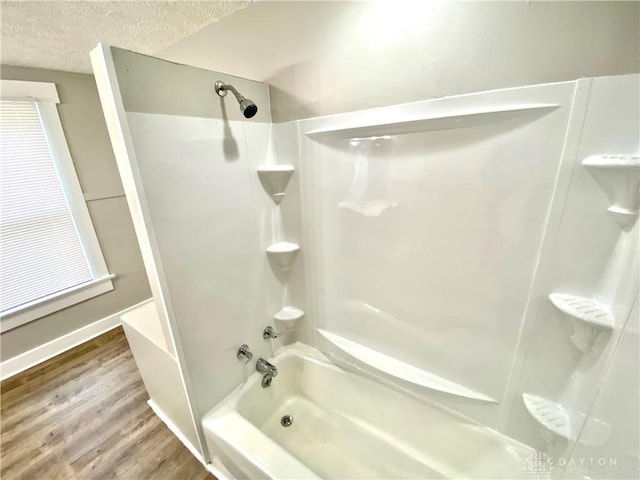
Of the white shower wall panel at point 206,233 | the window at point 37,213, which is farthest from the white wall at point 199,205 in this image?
the window at point 37,213

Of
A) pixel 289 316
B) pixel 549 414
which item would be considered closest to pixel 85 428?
pixel 289 316

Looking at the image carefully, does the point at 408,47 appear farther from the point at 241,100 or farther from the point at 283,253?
the point at 283,253

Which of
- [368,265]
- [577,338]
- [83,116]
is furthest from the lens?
[83,116]

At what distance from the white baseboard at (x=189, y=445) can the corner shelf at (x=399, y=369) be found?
2.76ft

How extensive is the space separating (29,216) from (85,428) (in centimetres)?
163

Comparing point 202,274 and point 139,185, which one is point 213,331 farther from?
point 139,185

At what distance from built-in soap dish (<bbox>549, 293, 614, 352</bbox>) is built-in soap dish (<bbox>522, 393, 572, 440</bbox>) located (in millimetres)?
283

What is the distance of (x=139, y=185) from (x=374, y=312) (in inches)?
45.4

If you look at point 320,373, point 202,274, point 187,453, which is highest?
point 202,274

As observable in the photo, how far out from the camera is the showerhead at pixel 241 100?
968 millimetres

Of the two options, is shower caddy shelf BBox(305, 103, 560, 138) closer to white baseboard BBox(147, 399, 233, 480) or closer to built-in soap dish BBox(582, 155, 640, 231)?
built-in soap dish BBox(582, 155, 640, 231)

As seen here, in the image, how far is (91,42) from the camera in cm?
150

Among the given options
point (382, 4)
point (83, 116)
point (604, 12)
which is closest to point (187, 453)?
point (382, 4)

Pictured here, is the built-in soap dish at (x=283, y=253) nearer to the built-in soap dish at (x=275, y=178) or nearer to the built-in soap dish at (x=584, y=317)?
the built-in soap dish at (x=275, y=178)
